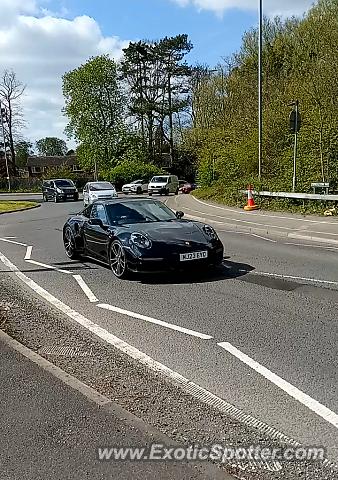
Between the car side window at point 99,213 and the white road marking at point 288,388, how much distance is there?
5.32m

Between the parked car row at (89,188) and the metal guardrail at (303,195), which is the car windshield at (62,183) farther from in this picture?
the metal guardrail at (303,195)

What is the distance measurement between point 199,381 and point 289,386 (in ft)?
2.42

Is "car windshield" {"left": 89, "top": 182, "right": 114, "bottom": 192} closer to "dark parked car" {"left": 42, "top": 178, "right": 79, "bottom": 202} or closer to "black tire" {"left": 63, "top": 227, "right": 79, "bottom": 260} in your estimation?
"dark parked car" {"left": 42, "top": 178, "right": 79, "bottom": 202}

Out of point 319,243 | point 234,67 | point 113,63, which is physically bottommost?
point 319,243

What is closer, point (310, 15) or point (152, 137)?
point (310, 15)

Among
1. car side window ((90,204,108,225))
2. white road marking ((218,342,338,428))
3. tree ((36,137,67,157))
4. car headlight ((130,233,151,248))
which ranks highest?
tree ((36,137,67,157))

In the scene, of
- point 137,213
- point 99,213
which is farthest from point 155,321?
point 99,213

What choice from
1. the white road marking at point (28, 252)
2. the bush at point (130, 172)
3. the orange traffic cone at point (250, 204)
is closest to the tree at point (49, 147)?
the bush at point (130, 172)

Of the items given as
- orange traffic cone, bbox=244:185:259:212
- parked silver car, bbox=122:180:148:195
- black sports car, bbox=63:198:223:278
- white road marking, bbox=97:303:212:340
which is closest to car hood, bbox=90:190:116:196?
orange traffic cone, bbox=244:185:259:212

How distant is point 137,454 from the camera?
345cm

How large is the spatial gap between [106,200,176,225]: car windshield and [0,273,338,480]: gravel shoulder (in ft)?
11.0

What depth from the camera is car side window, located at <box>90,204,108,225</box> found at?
10.6 meters

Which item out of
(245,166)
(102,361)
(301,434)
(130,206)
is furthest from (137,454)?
(245,166)

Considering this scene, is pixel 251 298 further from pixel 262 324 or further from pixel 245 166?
pixel 245 166
